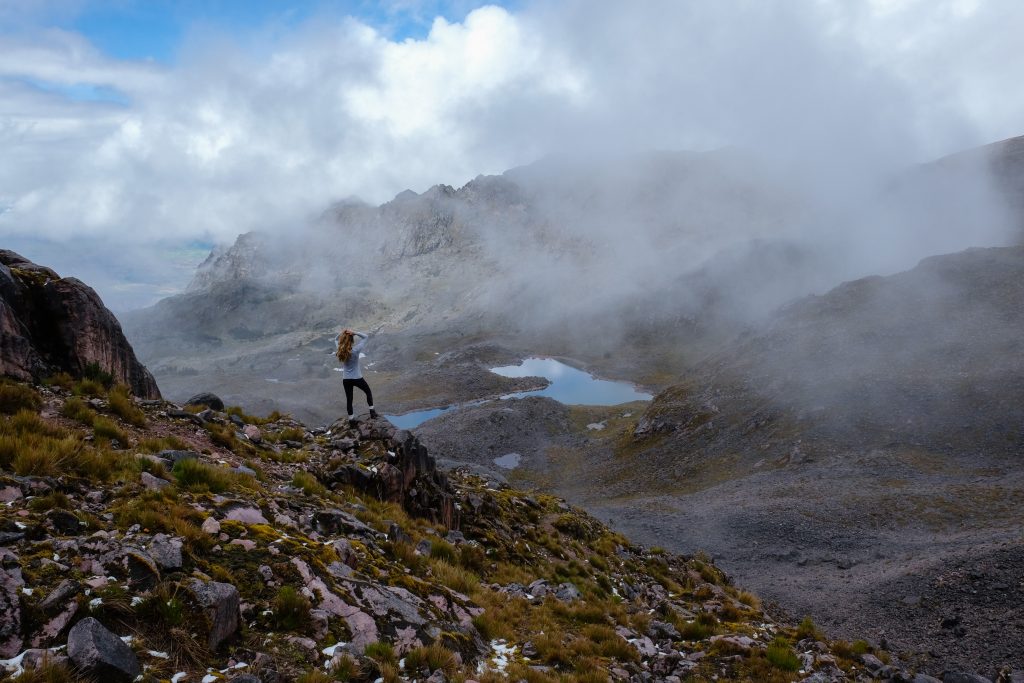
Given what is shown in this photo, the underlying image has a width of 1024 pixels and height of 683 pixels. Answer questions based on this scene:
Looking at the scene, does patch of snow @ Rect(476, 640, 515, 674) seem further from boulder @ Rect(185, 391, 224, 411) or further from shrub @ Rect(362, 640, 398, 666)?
boulder @ Rect(185, 391, 224, 411)

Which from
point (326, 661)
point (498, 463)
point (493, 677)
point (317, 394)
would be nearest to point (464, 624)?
point (493, 677)

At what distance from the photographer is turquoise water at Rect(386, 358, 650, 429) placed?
113375mm

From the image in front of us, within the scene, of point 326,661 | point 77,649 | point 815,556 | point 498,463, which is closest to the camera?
point 77,649

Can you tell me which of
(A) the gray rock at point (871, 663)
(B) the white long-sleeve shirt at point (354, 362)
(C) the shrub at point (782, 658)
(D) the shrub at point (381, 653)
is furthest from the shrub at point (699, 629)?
(B) the white long-sleeve shirt at point (354, 362)

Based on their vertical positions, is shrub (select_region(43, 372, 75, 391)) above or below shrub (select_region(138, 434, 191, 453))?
above

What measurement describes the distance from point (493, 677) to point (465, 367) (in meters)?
128

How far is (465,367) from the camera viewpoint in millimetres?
137375

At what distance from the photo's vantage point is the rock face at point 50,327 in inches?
600

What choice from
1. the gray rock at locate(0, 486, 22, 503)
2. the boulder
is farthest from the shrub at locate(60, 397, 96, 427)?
the boulder

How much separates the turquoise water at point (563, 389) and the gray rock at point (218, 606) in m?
97.1

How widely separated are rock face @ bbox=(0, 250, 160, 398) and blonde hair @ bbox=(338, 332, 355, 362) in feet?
22.6

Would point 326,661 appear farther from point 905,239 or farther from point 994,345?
point 905,239

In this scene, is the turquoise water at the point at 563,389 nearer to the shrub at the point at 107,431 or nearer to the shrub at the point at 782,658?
the shrub at the point at 107,431

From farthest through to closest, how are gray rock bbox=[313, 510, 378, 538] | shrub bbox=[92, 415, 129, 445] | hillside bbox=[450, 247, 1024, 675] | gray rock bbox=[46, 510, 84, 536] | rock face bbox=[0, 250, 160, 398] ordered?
hillside bbox=[450, 247, 1024, 675] < rock face bbox=[0, 250, 160, 398] < gray rock bbox=[313, 510, 378, 538] < shrub bbox=[92, 415, 129, 445] < gray rock bbox=[46, 510, 84, 536]
